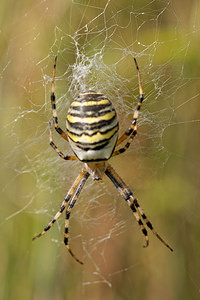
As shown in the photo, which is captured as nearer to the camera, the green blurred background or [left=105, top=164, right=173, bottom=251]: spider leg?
the green blurred background

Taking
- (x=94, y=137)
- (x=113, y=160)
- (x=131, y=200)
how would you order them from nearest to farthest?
1. (x=94, y=137)
2. (x=131, y=200)
3. (x=113, y=160)

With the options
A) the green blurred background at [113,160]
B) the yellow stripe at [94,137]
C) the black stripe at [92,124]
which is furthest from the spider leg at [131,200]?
the black stripe at [92,124]

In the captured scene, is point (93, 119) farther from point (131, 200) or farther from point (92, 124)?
point (131, 200)

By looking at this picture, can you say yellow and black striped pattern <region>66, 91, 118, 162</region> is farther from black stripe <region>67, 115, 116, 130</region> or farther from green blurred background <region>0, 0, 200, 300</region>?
green blurred background <region>0, 0, 200, 300</region>

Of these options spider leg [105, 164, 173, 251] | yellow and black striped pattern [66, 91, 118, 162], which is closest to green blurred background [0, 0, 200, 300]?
spider leg [105, 164, 173, 251]

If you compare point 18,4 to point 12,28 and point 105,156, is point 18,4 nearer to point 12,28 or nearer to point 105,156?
point 12,28

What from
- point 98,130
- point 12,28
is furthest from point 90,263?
point 12,28

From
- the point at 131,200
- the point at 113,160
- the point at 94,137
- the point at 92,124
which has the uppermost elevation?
the point at 92,124

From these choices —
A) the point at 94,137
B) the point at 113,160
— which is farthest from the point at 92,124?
the point at 113,160
